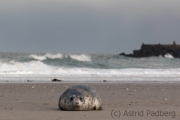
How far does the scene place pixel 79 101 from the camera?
26.5 feet

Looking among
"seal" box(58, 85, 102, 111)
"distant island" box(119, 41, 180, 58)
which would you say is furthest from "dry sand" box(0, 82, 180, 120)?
"distant island" box(119, 41, 180, 58)

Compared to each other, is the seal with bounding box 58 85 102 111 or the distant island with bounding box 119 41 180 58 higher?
the distant island with bounding box 119 41 180 58

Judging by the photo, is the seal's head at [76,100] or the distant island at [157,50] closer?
the seal's head at [76,100]

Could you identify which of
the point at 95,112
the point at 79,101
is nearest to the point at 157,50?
the point at 79,101

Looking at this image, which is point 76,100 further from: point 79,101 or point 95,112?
point 95,112

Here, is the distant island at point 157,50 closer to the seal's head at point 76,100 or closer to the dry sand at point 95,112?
the dry sand at point 95,112

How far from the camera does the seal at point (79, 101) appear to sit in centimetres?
809

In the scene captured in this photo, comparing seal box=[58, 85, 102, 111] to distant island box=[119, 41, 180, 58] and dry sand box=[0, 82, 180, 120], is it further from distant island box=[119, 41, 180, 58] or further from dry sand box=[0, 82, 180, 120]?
distant island box=[119, 41, 180, 58]

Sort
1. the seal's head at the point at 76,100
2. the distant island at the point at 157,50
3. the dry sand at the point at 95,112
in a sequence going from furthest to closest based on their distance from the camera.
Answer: the distant island at the point at 157,50 → the seal's head at the point at 76,100 → the dry sand at the point at 95,112

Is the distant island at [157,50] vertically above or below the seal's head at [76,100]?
above

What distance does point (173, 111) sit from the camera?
26.1 ft

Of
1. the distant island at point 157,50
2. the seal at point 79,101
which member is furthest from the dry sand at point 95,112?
the distant island at point 157,50

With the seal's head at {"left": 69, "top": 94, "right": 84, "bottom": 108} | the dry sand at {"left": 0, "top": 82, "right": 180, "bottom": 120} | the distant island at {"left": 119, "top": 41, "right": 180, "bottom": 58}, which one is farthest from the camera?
the distant island at {"left": 119, "top": 41, "right": 180, "bottom": 58}

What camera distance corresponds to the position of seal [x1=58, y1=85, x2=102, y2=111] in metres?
8.09
